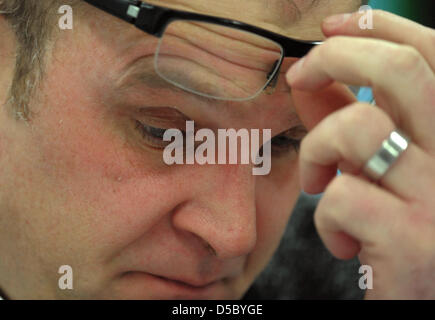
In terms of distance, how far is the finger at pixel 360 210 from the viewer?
0.78 m

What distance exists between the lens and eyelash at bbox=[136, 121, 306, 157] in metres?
0.98

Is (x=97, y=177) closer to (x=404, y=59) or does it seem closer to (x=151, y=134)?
(x=151, y=134)

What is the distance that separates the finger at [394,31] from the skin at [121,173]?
4 centimetres

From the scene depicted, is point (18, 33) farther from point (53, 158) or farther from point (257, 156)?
point (257, 156)

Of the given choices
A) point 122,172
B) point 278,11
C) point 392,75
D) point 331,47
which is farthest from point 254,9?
point 122,172

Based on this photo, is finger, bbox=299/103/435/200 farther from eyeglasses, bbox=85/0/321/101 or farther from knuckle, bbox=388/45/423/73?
eyeglasses, bbox=85/0/321/101

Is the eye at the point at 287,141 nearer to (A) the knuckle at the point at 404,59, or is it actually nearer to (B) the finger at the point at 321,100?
(B) the finger at the point at 321,100

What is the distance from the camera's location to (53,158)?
1.01 meters

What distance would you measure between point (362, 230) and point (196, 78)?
388 mm

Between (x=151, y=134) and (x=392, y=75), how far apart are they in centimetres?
45

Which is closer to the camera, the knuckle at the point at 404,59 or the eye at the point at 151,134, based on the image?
the knuckle at the point at 404,59

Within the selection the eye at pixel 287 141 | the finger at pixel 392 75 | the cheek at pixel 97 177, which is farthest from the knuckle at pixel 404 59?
the cheek at pixel 97 177

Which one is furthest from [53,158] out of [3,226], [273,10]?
[273,10]

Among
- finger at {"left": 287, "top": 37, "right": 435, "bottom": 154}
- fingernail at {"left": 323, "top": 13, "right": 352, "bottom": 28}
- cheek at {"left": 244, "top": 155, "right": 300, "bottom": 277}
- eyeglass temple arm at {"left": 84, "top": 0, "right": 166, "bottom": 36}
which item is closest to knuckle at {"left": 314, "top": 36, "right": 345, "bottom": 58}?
finger at {"left": 287, "top": 37, "right": 435, "bottom": 154}
